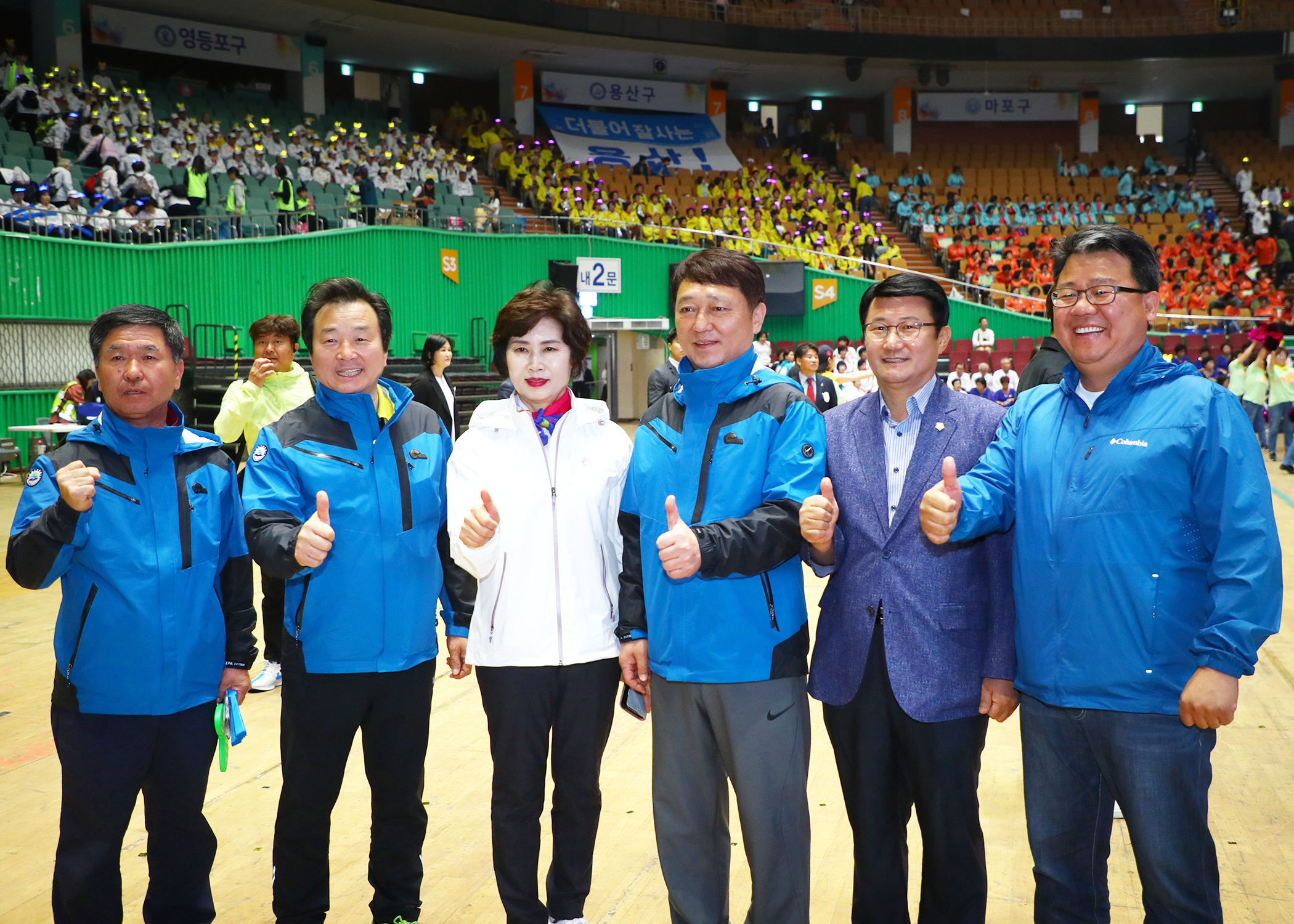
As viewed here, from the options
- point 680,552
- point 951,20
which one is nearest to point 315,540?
point 680,552

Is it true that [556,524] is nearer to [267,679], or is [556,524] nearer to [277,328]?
[277,328]

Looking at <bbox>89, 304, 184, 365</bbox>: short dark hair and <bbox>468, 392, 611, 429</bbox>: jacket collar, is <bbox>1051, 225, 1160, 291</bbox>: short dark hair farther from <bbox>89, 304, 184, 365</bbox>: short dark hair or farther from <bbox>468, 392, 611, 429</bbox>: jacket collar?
<bbox>89, 304, 184, 365</bbox>: short dark hair

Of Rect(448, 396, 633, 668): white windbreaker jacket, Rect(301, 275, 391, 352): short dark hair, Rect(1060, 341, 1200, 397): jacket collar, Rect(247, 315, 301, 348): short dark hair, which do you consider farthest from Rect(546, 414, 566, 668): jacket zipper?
Rect(247, 315, 301, 348): short dark hair

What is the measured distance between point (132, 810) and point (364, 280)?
16.7 metres

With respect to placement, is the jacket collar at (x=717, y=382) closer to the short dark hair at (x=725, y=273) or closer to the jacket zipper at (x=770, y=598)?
the short dark hair at (x=725, y=273)

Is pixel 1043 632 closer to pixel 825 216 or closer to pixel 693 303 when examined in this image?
pixel 693 303

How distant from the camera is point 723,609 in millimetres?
2494

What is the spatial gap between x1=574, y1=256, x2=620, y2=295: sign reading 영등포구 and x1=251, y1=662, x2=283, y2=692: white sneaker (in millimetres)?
16504

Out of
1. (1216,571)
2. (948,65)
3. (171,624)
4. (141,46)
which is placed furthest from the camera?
(948,65)

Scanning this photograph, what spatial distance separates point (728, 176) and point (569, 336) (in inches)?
1013

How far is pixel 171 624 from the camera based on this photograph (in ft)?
8.43

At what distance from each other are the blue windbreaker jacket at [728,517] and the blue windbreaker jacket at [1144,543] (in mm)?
440

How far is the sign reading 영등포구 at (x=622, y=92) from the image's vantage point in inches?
1080

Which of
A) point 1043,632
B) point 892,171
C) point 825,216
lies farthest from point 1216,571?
point 892,171
